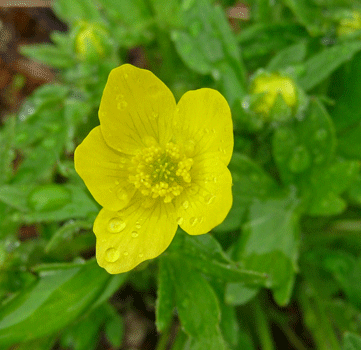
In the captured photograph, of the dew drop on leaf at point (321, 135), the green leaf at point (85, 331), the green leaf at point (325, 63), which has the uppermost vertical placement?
the green leaf at point (325, 63)

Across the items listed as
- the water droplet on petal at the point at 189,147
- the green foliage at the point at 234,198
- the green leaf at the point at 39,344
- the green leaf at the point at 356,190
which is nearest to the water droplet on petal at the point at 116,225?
the green foliage at the point at 234,198

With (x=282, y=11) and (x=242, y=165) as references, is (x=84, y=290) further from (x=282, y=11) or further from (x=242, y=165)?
(x=282, y=11)

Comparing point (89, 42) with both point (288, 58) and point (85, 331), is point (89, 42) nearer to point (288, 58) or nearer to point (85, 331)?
point (288, 58)

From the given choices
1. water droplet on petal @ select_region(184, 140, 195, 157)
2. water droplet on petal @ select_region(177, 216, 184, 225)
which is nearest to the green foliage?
water droplet on petal @ select_region(177, 216, 184, 225)

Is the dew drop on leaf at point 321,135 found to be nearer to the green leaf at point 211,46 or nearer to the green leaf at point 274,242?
the green leaf at point 274,242

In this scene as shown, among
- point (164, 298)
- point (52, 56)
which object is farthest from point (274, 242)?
point (52, 56)

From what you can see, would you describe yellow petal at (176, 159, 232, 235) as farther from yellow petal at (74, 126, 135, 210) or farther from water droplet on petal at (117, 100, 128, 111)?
water droplet on petal at (117, 100, 128, 111)
